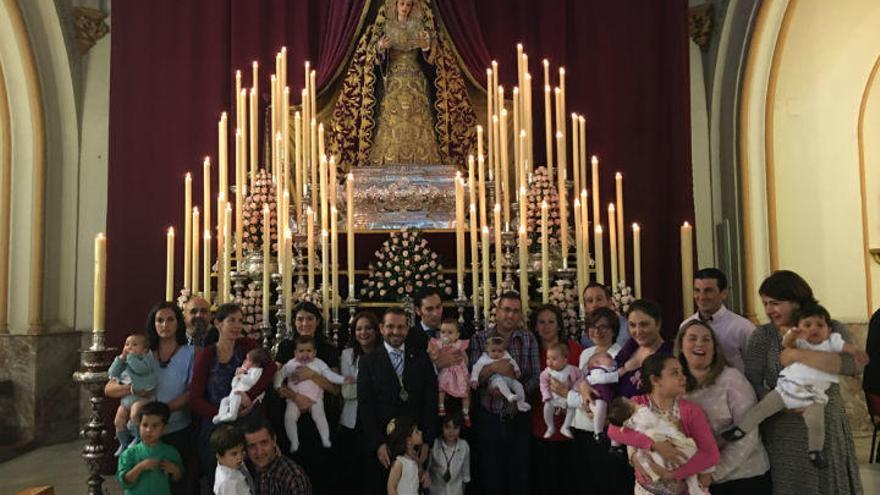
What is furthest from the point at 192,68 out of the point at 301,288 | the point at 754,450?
the point at 754,450

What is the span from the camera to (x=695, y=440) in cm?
266

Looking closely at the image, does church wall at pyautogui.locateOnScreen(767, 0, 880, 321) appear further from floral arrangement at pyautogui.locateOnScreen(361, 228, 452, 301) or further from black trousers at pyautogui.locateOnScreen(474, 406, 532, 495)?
black trousers at pyautogui.locateOnScreen(474, 406, 532, 495)

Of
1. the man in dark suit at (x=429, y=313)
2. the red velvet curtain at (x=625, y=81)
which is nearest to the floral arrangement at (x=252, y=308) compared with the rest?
the man in dark suit at (x=429, y=313)

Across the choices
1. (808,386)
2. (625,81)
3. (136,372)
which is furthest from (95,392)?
(625,81)

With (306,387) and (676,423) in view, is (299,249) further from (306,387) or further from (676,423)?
(676,423)

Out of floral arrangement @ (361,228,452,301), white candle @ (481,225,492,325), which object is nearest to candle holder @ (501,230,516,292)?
white candle @ (481,225,492,325)

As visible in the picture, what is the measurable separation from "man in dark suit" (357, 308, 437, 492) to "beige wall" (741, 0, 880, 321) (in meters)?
3.58

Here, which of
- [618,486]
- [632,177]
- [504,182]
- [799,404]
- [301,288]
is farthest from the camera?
[632,177]

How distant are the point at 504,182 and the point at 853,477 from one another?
279 centimetres

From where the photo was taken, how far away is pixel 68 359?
6.23 meters

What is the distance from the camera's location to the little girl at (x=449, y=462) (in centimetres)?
357

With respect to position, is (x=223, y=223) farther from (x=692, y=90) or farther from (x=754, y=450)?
(x=692, y=90)

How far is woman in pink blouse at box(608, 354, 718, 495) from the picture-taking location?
264cm

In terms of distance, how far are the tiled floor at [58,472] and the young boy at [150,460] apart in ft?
3.12
